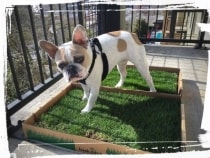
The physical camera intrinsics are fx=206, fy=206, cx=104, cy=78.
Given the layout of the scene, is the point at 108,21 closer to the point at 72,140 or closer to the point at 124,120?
the point at 124,120

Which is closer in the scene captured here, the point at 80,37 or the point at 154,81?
the point at 80,37

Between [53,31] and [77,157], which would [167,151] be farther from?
[53,31]

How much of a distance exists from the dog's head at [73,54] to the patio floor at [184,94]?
0.35 m

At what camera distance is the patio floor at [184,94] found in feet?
2.89

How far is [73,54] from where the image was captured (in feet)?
2.53

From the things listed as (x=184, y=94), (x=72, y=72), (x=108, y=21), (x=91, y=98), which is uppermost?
(x=108, y=21)

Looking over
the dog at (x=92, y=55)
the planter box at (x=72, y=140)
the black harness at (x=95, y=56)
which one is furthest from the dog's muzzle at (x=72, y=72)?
the planter box at (x=72, y=140)

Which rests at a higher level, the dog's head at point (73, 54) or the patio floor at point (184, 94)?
the dog's head at point (73, 54)

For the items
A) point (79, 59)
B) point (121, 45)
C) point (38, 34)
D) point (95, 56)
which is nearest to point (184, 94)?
point (121, 45)

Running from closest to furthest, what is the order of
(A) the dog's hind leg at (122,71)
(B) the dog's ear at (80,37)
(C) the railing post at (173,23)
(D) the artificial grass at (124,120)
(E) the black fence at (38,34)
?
(B) the dog's ear at (80,37) < (D) the artificial grass at (124,120) < (E) the black fence at (38,34) < (A) the dog's hind leg at (122,71) < (C) the railing post at (173,23)

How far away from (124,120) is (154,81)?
49cm

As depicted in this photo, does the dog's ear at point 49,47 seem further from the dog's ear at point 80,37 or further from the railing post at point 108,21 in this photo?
the railing post at point 108,21

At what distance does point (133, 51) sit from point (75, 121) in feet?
1.50

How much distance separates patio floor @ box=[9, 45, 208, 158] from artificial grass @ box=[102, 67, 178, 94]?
8 centimetres
